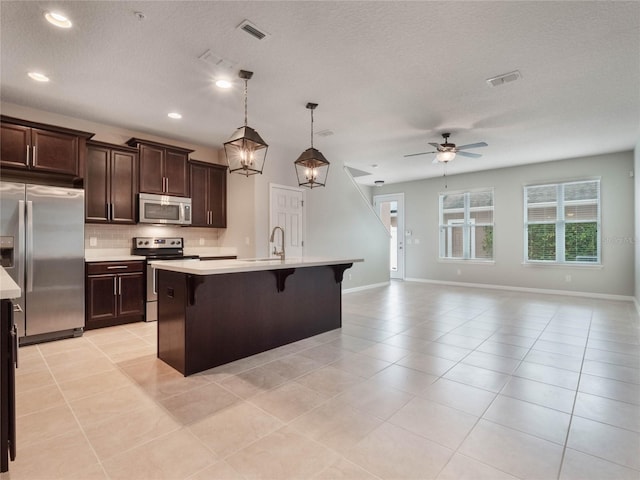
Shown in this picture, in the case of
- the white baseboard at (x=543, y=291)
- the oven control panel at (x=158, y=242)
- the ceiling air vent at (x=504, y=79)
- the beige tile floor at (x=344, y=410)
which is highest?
the ceiling air vent at (x=504, y=79)

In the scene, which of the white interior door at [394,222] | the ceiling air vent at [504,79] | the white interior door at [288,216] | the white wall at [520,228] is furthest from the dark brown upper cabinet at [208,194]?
the white wall at [520,228]

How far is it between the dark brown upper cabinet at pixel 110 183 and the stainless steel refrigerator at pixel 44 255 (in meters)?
0.44

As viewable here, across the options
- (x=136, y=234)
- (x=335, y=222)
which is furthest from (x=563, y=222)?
(x=136, y=234)

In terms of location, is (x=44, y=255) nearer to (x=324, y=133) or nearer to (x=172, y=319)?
(x=172, y=319)

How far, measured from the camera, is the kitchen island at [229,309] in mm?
2867

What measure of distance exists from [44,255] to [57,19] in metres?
2.50

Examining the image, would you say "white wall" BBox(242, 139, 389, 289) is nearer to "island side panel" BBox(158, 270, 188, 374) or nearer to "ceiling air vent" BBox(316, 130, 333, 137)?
"ceiling air vent" BBox(316, 130, 333, 137)

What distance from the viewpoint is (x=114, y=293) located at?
4.37 metres

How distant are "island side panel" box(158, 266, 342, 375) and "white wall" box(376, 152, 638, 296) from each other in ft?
18.0

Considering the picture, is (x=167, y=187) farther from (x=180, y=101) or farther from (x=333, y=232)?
(x=333, y=232)

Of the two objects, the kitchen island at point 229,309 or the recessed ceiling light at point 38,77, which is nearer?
the kitchen island at point 229,309

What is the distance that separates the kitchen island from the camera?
9.41 ft

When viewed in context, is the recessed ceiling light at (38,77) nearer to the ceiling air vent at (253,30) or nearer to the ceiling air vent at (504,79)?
the ceiling air vent at (253,30)

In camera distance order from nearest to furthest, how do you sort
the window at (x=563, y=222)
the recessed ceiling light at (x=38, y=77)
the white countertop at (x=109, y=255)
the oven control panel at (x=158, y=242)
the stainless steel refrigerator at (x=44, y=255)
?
1. the recessed ceiling light at (x=38, y=77)
2. the stainless steel refrigerator at (x=44, y=255)
3. the white countertop at (x=109, y=255)
4. the oven control panel at (x=158, y=242)
5. the window at (x=563, y=222)
